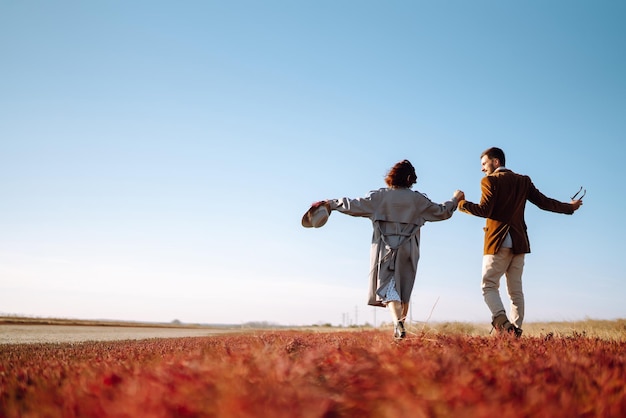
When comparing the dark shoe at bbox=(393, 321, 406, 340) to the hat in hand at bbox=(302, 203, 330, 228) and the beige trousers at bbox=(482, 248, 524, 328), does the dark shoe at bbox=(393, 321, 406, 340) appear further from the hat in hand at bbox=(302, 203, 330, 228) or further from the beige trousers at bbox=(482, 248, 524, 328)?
the hat in hand at bbox=(302, 203, 330, 228)

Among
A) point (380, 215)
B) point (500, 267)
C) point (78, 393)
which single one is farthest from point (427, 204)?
point (78, 393)

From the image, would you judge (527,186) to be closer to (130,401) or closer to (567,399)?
(567,399)

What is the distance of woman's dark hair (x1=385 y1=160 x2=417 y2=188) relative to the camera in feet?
25.9

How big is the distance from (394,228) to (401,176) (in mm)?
896

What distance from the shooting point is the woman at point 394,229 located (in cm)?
750

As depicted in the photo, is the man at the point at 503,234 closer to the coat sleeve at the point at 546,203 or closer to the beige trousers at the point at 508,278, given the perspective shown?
the beige trousers at the point at 508,278

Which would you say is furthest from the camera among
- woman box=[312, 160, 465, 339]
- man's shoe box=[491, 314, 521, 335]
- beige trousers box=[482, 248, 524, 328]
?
beige trousers box=[482, 248, 524, 328]

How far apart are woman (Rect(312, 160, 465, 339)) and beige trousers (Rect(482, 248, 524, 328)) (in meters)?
1.07

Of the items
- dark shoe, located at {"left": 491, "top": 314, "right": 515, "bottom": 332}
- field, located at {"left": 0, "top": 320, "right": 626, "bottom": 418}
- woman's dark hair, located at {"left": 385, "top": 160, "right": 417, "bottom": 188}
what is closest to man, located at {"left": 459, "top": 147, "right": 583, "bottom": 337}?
dark shoe, located at {"left": 491, "top": 314, "right": 515, "bottom": 332}

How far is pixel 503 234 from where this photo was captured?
25.5 ft

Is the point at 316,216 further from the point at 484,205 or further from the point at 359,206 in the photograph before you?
the point at 484,205

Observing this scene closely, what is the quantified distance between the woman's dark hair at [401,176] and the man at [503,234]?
925 mm

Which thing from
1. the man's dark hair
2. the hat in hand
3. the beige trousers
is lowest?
the beige trousers

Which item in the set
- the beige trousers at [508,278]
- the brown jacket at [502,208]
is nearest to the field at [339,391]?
the beige trousers at [508,278]
